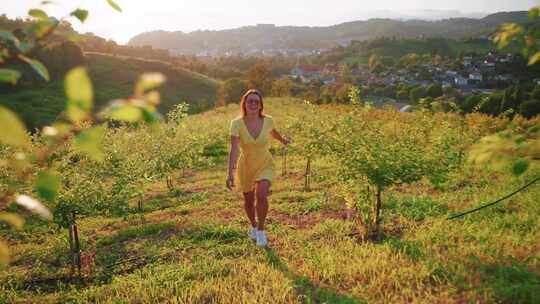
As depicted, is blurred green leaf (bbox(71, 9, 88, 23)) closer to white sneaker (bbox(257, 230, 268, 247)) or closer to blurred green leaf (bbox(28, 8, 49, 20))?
blurred green leaf (bbox(28, 8, 49, 20))

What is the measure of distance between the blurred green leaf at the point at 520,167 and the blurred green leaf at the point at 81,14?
1773 mm

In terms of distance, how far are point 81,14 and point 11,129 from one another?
18.1 inches

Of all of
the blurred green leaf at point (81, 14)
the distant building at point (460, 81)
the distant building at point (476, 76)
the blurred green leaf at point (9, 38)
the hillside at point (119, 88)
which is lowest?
the distant building at point (460, 81)

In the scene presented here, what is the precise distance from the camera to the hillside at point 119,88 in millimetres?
48656

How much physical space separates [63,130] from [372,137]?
5449 mm

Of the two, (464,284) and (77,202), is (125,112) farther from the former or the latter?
(77,202)

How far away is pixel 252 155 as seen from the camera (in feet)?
19.8

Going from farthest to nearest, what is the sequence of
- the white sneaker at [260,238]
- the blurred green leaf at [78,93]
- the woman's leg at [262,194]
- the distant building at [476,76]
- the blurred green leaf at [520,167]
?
the distant building at [476,76] < the white sneaker at [260,238] < the woman's leg at [262,194] < the blurred green leaf at [520,167] < the blurred green leaf at [78,93]

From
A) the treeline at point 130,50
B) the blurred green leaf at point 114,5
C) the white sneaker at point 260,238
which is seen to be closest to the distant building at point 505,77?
the treeline at point 130,50

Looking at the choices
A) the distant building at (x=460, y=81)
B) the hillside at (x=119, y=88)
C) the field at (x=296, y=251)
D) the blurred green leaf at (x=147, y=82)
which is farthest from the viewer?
the distant building at (x=460, y=81)

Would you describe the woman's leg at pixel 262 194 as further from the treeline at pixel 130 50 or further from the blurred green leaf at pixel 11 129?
the treeline at pixel 130 50

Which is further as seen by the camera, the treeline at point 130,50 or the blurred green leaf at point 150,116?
the treeline at point 130,50

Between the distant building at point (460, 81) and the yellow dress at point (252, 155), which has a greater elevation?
the yellow dress at point (252, 155)

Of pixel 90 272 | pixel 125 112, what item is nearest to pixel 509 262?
pixel 125 112
